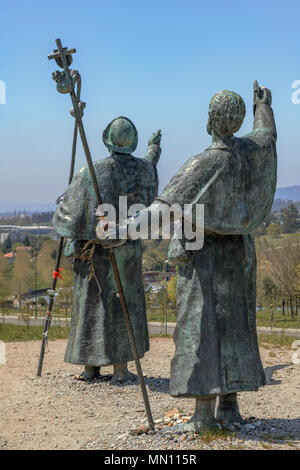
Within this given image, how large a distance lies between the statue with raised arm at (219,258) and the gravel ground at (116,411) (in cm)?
38

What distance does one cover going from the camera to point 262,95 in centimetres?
543

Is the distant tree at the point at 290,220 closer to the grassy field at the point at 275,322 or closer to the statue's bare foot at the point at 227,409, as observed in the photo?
the grassy field at the point at 275,322

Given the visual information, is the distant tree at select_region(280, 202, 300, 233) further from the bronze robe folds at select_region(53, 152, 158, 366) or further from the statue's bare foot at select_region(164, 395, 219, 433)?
the statue's bare foot at select_region(164, 395, 219, 433)

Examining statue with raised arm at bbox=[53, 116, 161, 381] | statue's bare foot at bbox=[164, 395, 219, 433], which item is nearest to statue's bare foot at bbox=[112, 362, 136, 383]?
statue with raised arm at bbox=[53, 116, 161, 381]

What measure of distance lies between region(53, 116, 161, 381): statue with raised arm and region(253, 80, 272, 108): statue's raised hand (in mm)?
2188

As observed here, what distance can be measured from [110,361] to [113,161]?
2.33m

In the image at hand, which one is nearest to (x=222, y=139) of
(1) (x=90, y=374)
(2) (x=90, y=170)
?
(2) (x=90, y=170)

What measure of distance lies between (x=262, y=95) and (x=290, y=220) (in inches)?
2739

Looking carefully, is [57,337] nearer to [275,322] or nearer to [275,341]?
[275,341]
